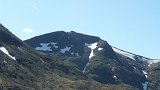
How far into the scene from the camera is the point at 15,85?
19925cm

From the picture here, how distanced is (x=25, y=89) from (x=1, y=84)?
44.6ft

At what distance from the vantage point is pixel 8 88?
626 ft

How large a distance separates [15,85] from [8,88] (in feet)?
28.3

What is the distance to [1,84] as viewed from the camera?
622 feet

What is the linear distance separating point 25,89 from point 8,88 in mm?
10148

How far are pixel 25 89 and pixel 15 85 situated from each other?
548 centimetres

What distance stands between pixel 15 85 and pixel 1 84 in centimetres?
1103

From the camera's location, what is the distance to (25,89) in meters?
198

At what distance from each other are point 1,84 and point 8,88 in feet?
12.7
